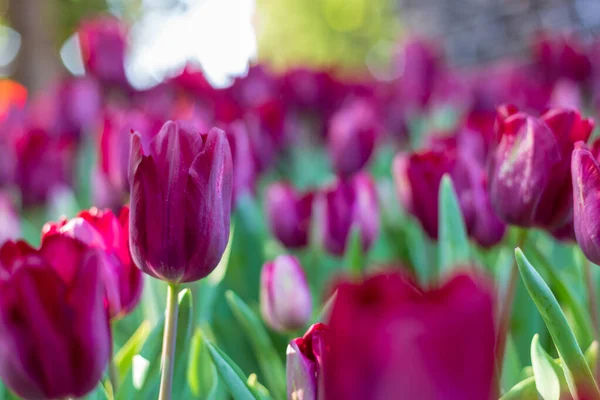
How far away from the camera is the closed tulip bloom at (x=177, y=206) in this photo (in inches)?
18.6

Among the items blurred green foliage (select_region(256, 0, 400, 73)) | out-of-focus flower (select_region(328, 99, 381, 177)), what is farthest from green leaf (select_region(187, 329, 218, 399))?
blurred green foliage (select_region(256, 0, 400, 73))

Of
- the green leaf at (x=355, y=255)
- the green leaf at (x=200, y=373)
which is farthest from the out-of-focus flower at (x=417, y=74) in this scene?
the green leaf at (x=200, y=373)

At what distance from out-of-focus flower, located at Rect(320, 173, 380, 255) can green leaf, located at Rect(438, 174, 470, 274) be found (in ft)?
0.42

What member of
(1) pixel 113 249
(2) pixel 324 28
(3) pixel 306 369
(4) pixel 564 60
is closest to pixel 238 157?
(1) pixel 113 249

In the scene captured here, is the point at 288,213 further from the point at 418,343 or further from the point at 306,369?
the point at 418,343

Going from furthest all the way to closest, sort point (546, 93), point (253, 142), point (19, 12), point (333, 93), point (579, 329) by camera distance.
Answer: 1. point (19, 12)
2. point (333, 93)
3. point (546, 93)
4. point (253, 142)
5. point (579, 329)

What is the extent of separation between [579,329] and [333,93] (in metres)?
1.22

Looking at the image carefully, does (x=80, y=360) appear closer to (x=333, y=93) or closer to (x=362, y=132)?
(x=362, y=132)

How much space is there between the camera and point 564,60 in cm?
177

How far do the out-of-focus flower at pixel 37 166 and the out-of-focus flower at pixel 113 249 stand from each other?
673 millimetres

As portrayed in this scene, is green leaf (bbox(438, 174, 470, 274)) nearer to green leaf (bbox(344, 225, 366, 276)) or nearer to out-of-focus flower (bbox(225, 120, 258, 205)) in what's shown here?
green leaf (bbox(344, 225, 366, 276))

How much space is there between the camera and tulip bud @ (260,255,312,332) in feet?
2.32

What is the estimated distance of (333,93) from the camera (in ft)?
5.88

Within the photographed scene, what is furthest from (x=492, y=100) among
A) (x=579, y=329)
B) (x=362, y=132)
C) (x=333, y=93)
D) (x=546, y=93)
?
(x=579, y=329)
